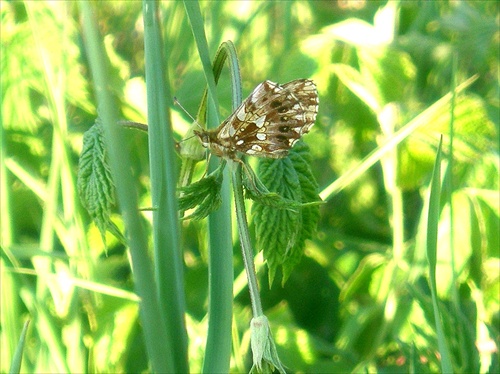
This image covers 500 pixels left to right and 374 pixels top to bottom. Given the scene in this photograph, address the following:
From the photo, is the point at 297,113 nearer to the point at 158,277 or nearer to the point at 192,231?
the point at 158,277

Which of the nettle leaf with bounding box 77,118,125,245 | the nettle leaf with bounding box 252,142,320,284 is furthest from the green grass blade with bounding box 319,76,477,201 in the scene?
the nettle leaf with bounding box 77,118,125,245

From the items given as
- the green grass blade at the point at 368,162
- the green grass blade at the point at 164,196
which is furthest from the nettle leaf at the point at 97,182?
the green grass blade at the point at 368,162

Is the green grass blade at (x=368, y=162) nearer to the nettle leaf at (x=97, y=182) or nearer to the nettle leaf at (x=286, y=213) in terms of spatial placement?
the nettle leaf at (x=286, y=213)

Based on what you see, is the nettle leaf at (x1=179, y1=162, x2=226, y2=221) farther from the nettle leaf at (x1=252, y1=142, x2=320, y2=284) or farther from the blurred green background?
the blurred green background

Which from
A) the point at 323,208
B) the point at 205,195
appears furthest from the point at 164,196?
the point at 323,208

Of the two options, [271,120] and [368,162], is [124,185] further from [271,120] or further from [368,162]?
[368,162]

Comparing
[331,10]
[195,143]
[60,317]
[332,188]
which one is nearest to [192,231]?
[60,317]
